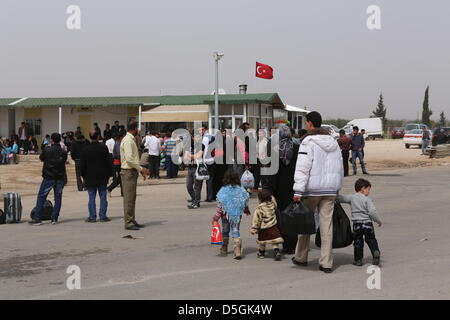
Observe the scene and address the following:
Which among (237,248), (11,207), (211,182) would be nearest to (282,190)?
(237,248)

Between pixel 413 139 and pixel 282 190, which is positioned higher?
pixel 413 139

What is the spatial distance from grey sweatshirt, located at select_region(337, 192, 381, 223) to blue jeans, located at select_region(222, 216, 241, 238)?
160 cm

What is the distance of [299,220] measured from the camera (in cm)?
746

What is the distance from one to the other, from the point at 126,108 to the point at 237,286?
32904 mm

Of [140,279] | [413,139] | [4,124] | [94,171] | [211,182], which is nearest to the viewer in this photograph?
[140,279]

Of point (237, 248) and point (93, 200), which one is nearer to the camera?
point (237, 248)

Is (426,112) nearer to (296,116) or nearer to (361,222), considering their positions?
(296,116)

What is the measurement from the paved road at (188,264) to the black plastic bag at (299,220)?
542mm

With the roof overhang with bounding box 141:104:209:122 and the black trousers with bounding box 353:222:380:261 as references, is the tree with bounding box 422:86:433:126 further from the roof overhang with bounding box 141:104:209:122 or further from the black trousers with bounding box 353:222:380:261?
the black trousers with bounding box 353:222:380:261

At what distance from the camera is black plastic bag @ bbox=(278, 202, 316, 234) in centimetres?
743

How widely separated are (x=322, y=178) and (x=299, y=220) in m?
0.60

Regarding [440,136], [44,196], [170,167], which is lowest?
[44,196]
